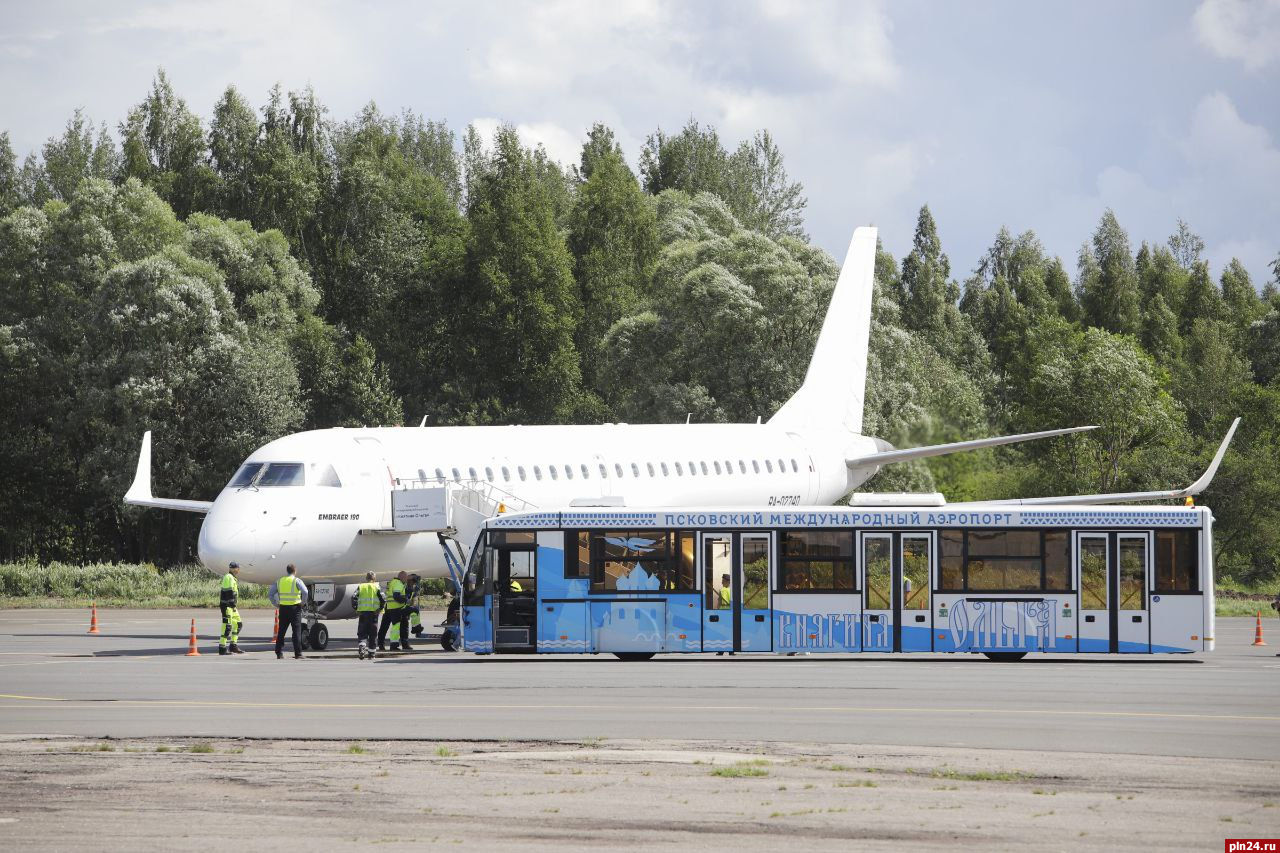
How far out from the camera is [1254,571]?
63688 mm

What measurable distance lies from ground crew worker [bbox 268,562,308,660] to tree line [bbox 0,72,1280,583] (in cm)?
1956

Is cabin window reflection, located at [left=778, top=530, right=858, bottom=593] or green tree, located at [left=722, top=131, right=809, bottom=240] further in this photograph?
green tree, located at [left=722, top=131, right=809, bottom=240]

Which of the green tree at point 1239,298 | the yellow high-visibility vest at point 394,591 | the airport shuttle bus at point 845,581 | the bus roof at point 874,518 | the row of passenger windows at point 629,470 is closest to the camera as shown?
the airport shuttle bus at point 845,581

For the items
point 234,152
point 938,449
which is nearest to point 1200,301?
point 234,152

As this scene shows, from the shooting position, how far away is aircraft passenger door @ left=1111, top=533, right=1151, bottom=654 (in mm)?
28531

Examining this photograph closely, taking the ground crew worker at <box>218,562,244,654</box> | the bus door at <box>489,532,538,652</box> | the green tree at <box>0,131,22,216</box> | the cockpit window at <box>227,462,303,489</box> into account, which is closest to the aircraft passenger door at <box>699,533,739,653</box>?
the bus door at <box>489,532,538,652</box>

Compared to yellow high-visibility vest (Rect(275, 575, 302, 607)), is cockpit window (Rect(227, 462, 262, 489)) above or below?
above

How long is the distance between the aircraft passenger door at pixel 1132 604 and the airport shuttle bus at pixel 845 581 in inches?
0.9

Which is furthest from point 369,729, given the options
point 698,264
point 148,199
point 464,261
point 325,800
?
point 464,261

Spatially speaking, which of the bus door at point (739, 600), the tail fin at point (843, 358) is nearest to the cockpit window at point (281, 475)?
the bus door at point (739, 600)

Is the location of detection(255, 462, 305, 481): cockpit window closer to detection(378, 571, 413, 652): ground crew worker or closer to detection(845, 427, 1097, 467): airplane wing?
detection(378, 571, 413, 652): ground crew worker

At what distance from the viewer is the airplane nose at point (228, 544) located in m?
31.5

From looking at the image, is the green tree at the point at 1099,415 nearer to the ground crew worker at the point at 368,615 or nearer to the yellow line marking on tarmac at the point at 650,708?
the ground crew worker at the point at 368,615

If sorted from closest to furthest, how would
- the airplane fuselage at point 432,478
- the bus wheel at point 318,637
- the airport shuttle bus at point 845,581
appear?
the airport shuttle bus at point 845,581 → the airplane fuselage at point 432,478 → the bus wheel at point 318,637
